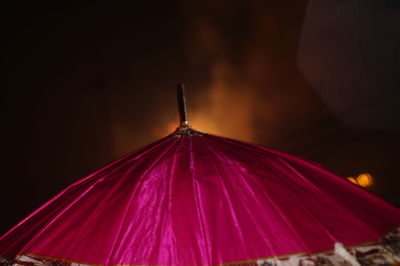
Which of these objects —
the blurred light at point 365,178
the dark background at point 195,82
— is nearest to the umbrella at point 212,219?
the dark background at point 195,82

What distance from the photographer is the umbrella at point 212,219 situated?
2.43ft

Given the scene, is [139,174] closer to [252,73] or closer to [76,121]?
[76,121]

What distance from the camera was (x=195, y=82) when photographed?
231 cm

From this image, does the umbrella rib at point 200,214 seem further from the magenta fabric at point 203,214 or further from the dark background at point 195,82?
the dark background at point 195,82

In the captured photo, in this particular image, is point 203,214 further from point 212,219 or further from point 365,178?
point 365,178

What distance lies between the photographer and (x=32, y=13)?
2.00 meters

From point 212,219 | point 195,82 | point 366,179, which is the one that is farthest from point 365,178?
point 212,219

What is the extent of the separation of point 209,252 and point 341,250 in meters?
0.32

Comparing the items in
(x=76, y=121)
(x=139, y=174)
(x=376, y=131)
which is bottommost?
(x=139, y=174)

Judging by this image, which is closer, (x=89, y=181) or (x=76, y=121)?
→ (x=89, y=181)

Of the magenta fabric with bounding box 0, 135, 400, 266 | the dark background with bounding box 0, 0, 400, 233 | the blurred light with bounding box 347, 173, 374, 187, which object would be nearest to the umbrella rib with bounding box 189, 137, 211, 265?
the magenta fabric with bounding box 0, 135, 400, 266

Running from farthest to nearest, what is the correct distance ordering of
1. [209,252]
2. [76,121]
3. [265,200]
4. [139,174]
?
[76,121]
[139,174]
[265,200]
[209,252]

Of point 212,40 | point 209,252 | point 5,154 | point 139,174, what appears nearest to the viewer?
point 209,252

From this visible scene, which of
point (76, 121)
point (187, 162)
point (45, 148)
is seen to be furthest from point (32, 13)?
point (187, 162)
